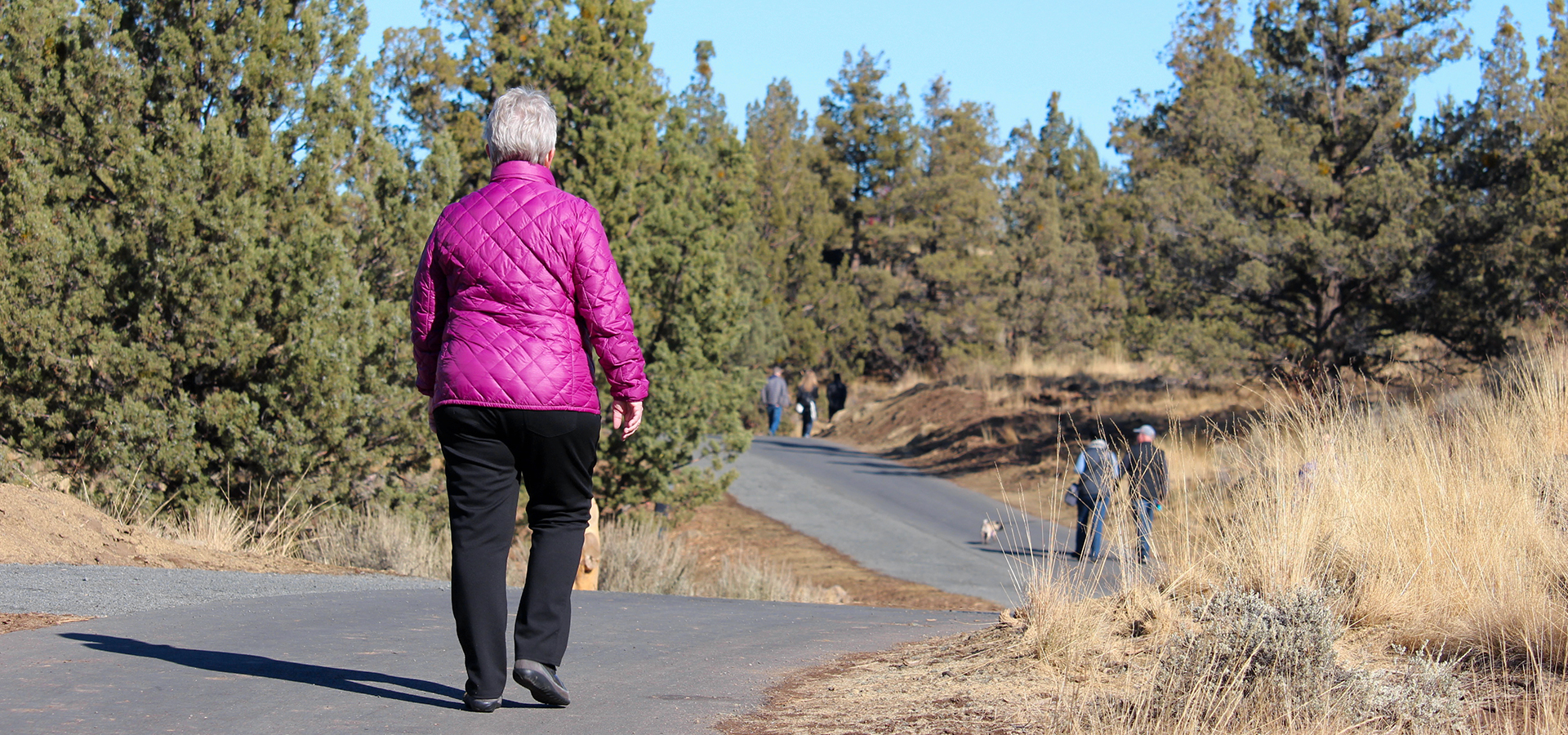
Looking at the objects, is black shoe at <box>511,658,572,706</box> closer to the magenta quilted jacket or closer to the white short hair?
the magenta quilted jacket

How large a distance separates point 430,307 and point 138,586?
11.9 ft

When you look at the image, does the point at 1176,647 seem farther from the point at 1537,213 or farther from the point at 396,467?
the point at 1537,213

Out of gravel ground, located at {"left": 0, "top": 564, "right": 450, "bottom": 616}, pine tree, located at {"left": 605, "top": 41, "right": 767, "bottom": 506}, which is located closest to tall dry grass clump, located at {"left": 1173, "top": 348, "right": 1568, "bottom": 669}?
gravel ground, located at {"left": 0, "top": 564, "right": 450, "bottom": 616}

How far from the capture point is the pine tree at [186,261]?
10430 mm

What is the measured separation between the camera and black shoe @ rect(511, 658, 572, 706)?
3.97 metres

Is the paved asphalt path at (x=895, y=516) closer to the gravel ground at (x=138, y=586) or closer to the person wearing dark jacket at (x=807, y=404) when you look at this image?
A: the gravel ground at (x=138, y=586)

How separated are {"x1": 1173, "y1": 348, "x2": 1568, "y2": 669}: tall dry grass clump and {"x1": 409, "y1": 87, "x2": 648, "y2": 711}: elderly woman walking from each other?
2.43 metres

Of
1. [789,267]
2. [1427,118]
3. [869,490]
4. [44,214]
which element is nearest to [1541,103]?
[1427,118]

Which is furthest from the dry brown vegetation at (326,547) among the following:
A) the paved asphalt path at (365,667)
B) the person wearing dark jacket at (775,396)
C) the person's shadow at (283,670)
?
the person wearing dark jacket at (775,396)

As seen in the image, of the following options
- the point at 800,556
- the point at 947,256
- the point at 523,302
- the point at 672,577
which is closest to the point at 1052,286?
the point at 947,256

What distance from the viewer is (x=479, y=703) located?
3.97m

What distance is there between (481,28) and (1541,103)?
685 inches

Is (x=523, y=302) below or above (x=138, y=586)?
above

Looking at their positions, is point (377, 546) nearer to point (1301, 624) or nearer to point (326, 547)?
point (326, 547)
